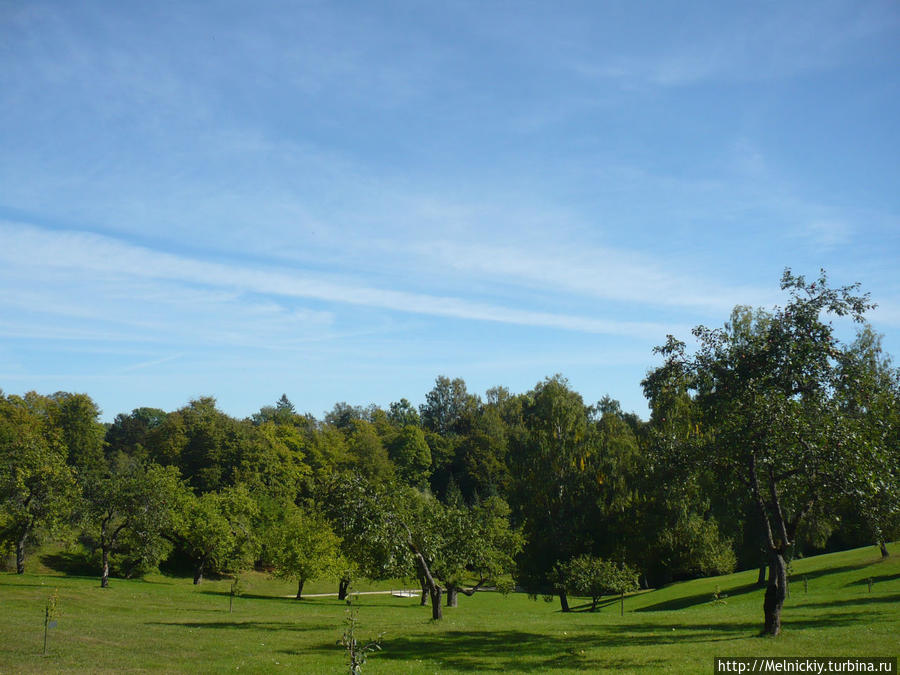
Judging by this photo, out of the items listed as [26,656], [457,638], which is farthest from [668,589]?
[26,656]

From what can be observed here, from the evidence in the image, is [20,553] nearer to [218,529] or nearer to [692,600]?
[218,529]

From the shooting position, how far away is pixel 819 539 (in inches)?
2237

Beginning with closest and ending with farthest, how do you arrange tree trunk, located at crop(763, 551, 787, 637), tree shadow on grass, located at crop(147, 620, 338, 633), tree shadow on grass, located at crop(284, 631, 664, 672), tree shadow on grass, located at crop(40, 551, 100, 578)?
1. tree shadow on grass, located at crop(284, 631, 664, 672)
2. tree trunk, located at crop(763, 551, 787, 637)
3. tree shadow on grass, located at crop(147, 620, 338, 633)
4. tree shadow on grass, located at crop(40, 551, 100, 578)

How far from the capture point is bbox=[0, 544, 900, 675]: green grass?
826 inches

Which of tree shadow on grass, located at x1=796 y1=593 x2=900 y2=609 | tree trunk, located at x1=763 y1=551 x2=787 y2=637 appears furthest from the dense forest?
tree shadow on grass, located at x1=796 y1=593 x2=900 y2=609

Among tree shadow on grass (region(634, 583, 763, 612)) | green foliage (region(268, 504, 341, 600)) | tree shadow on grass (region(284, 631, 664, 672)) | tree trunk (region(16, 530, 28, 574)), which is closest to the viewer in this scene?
tree shadow on grass (region(284, 631, 664, 672))

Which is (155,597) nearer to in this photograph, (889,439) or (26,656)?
(26,656)

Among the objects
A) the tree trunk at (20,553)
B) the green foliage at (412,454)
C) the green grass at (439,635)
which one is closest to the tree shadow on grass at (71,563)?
the tree trunk at (20,553)

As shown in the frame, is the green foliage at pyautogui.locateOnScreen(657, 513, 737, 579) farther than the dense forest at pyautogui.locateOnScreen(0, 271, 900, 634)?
Yes

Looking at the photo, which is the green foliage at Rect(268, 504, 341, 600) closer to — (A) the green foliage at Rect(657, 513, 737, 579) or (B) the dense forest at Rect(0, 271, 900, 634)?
(B) the dense forest at Rect(0, 271, 900, 634)

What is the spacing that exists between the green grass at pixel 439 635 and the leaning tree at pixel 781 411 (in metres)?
4.05

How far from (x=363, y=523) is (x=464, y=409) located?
5044 inches

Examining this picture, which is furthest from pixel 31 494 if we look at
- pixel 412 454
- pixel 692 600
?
pixel 412 454

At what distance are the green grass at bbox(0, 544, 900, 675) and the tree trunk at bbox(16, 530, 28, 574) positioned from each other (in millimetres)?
7355
